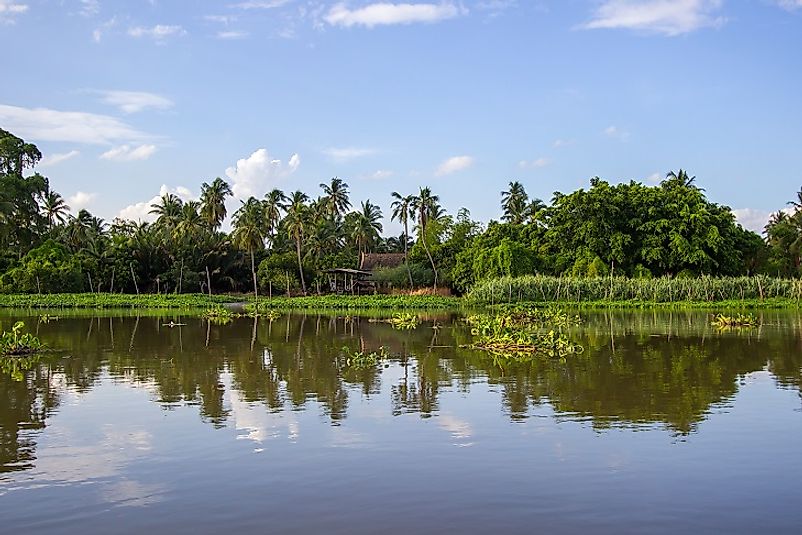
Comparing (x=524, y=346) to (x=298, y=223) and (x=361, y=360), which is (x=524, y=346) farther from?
(x=298, y=223)

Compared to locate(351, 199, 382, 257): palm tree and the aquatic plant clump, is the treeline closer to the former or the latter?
locate(351, 199, 382, 257): palm tree

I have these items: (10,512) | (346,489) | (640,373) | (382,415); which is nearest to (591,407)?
(382,415)

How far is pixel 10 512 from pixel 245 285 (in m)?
60.7

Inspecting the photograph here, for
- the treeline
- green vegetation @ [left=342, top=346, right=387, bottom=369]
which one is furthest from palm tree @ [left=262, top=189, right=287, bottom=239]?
green vegetation @ [left=342, top=346, right=387, bottom=369]

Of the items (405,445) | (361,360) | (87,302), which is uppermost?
(87,302)

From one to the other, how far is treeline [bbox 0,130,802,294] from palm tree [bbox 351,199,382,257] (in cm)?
18

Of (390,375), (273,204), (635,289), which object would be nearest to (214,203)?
(273,204)

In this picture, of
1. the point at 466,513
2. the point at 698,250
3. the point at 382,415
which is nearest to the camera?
the point at 466,513

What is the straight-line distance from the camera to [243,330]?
30.8 m

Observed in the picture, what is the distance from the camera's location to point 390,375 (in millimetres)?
17078

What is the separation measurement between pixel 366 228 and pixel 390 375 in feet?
180

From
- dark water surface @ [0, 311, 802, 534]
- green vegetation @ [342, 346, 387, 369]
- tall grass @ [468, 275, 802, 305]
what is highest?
tall grass @ [468, 275, 802, 305]

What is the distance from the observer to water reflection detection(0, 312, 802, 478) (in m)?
12.0

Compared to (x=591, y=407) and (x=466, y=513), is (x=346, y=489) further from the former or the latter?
(x=591, y=407)
